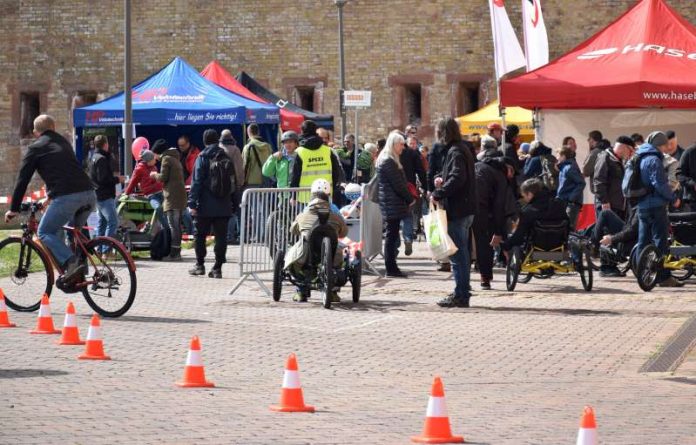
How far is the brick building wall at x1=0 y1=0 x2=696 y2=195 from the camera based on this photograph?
1770 inches

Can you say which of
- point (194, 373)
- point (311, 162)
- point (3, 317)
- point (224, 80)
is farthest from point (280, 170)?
point (194, 373)

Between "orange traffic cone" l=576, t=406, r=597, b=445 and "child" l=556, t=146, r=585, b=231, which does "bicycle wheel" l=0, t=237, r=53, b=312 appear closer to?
"child" l=556, t=146, r=585, b=231

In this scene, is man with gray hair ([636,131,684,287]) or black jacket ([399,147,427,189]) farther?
black jacket ([399,147,427,189])

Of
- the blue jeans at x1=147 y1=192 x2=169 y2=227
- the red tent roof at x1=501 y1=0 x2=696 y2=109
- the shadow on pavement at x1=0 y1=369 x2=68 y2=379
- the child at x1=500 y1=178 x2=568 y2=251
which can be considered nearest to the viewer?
the shadow on pavement at x1=0 y1=369 x2=68 y2=379

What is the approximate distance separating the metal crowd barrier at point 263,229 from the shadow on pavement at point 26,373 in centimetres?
627

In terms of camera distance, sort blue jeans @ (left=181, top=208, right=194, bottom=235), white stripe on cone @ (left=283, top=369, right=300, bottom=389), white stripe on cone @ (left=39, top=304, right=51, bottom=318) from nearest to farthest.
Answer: white stripe on cone @ (left=283, top=369, right=300, bottom=389)
white stripe on cone @ (left=39, top=304, right=51, bottom=318)
blue jeans @ (left=181, top=208, right=194, bottom=235)

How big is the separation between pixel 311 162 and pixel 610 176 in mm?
3951

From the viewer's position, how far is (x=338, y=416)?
9.73 m

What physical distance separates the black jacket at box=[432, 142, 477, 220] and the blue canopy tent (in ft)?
48.6

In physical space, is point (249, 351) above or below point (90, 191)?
below

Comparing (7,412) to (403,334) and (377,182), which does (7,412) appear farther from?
(377,182)

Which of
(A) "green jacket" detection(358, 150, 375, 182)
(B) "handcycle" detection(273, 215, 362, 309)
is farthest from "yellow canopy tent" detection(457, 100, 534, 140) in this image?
(B) "handcycle" detection(273, 215, 362, 309)

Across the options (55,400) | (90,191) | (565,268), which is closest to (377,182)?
(565,268)

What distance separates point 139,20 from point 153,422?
38918 millimetres
